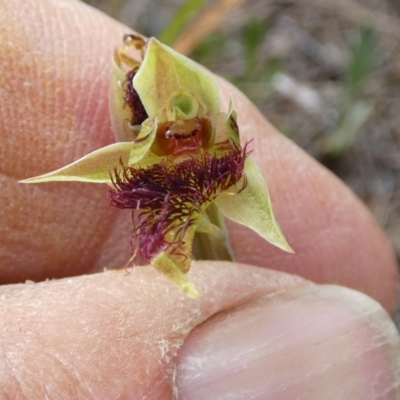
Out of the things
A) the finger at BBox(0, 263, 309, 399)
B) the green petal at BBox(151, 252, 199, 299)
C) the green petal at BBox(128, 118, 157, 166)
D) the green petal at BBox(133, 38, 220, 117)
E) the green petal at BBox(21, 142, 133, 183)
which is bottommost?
the finger at BBox(0, 263, 309, 399)

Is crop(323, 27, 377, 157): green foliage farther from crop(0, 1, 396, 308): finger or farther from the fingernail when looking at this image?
the fingernail

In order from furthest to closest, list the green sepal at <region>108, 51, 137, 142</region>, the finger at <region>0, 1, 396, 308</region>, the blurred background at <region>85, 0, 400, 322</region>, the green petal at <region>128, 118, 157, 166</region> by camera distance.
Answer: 1. the blurred background at <region>85, 0, 400, 322</region>
2. the finger at <region>0, 1, 396, 308</region>
3. the green sepal at <region>108, 51, 137, 142</region>
4. the green petal at <region>128, 118, 157, 166</region>

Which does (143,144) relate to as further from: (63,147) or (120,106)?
(63,147)

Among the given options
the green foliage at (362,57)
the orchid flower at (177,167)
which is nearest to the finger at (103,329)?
the orchid flower at (177,167)

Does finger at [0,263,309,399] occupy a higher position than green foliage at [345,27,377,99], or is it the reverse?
green foliage at [345,27,377,99]

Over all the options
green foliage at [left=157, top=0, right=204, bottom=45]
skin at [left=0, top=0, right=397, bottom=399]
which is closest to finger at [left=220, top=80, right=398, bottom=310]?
skin at [left=0, top=0, right=397, bottom=399]

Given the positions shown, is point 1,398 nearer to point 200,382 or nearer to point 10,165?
point 200,382

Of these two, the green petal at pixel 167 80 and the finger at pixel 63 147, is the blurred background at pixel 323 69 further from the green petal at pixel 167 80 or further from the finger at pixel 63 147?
the green petal at pixel 167 80

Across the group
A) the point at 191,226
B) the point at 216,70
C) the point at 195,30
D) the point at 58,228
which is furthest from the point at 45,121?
the point at 216,70
